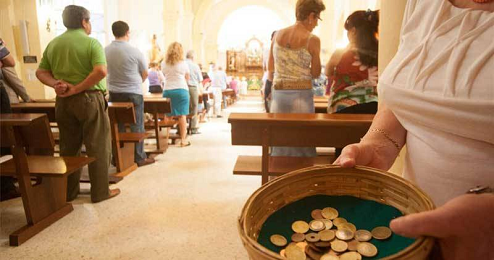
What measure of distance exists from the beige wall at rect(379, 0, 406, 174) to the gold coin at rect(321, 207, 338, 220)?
1.45 metres

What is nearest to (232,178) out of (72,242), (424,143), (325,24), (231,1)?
(72,242)

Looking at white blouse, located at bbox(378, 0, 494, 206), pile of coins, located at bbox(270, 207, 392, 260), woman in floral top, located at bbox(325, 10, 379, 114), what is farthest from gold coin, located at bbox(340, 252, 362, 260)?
woman in floral top, located at bbox(325, 10, 379, 114)

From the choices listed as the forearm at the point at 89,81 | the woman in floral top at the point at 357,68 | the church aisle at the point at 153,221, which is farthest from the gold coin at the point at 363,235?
the forearm at the point at 89,81

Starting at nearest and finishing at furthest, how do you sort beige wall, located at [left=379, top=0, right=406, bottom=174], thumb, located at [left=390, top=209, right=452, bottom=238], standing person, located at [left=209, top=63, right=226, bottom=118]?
thumb, located at [left=390, top=209, right=452, bottom=238] < beige wall, located at [left=379, top=0, right=406, bottom=174] < standing person, located at [left=209, top=63, right=226, bottom=118]

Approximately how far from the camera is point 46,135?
8.96 feet

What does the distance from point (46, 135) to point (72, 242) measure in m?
0.84

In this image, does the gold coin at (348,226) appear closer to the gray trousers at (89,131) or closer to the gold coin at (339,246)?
the gold coin at (339,246)

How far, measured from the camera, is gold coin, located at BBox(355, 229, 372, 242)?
2.27 feet

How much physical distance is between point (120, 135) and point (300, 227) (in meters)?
4.15

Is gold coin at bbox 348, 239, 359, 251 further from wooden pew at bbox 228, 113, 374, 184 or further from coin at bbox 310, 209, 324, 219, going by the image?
wooden pew at bbox 228, 113, 374, 184

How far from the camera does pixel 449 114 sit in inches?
27.3

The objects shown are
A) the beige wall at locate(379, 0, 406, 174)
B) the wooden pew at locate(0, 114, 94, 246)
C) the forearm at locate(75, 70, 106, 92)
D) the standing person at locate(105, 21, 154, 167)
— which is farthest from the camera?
the standing person at locate(105, 21, 154, 167)

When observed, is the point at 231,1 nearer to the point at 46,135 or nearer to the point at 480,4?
the point at 46,135

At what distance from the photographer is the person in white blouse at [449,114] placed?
1.88 feet
